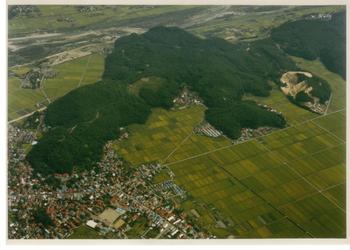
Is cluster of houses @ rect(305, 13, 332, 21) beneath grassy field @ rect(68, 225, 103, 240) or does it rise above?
above

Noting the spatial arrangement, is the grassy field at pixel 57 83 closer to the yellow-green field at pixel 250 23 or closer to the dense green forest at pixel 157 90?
the dense green forest at pixel 157 90

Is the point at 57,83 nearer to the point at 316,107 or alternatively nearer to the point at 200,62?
the point at 200,62

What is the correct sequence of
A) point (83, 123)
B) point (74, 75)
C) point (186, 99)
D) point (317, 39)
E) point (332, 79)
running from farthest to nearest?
point (317, 39) < point (332, 79) < point (74, 75) < point (186, 99) < point (83, 123)

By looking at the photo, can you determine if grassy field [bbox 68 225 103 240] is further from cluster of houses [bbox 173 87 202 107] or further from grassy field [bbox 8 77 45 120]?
cluster of houses [bbox 173 87 202 107]

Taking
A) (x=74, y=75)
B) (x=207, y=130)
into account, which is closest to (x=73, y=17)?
(x=74, y=75)

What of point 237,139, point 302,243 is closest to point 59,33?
point 237,139

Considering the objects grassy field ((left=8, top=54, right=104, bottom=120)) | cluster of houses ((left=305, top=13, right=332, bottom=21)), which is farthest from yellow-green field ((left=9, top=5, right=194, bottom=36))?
cluster of houses ((left=305, top=13, right=332, bottom=21))
